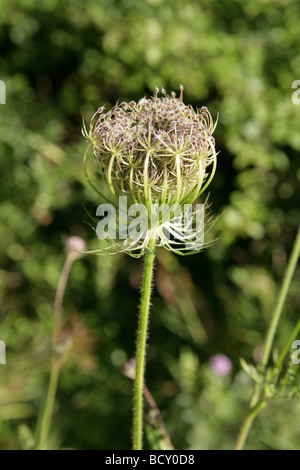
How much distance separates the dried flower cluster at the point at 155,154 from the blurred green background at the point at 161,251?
1075 millimetres

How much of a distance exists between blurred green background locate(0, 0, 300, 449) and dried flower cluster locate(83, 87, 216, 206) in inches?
→ 42.3

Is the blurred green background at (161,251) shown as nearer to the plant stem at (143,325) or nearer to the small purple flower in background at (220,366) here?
the small purple flower in background at (220,366)

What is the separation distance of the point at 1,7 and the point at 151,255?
6.80 ft

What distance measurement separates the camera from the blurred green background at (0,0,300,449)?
98.0 inches

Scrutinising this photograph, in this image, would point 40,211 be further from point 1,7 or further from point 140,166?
point 140,166

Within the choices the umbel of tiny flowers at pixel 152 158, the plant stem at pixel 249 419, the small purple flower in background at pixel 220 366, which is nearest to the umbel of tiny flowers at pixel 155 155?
the umbel of tiny flowers at pixel 152 158

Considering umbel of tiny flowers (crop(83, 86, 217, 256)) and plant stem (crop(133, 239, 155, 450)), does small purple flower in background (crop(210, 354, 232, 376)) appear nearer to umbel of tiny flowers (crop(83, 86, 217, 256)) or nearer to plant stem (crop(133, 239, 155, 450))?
plant stem (crop(133, 239, 155, 450))

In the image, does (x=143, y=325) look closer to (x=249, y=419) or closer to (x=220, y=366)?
(x=249, y=419)

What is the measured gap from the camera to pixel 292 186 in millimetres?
2770

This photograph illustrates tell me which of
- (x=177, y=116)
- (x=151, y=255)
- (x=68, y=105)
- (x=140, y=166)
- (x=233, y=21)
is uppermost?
(x=233, y=21)

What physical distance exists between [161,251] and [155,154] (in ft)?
5.79

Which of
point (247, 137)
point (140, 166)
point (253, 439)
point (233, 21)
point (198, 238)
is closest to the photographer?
point (140, 166)

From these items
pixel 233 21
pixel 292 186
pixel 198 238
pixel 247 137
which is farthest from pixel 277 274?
pixel 198 238

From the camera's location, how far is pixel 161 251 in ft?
9.61
